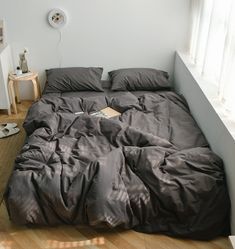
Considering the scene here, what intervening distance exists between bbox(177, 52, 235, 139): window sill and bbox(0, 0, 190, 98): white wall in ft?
1.68

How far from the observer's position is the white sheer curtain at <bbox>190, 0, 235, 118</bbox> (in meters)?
2.05

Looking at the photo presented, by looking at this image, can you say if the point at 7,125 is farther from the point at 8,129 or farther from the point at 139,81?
the point at 139,81

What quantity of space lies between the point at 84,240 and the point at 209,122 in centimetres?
123

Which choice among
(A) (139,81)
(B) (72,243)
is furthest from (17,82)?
(B) (72,243)

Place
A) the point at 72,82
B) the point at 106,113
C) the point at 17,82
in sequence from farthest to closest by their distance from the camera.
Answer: the point at 17,82, the point at 72,82, the point at 106,113

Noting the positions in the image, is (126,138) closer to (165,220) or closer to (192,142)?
(192,142)

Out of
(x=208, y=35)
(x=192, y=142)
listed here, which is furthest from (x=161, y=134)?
(x=208, y=35)

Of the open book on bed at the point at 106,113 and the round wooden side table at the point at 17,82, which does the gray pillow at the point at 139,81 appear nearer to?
the open book on bed at the point at 106,113

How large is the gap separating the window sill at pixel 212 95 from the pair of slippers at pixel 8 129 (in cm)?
184

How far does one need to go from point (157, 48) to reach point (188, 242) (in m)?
2.49

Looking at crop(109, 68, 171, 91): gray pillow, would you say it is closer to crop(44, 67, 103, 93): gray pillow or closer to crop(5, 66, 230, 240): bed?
crop(44, 67, 103, 93): gray pillow

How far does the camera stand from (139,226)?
6.03 ft

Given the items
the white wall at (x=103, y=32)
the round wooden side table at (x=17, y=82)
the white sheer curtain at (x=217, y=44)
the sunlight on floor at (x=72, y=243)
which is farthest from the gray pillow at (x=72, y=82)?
the sunlight on floor at (x=72, y=243)

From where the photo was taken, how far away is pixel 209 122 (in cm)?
230
